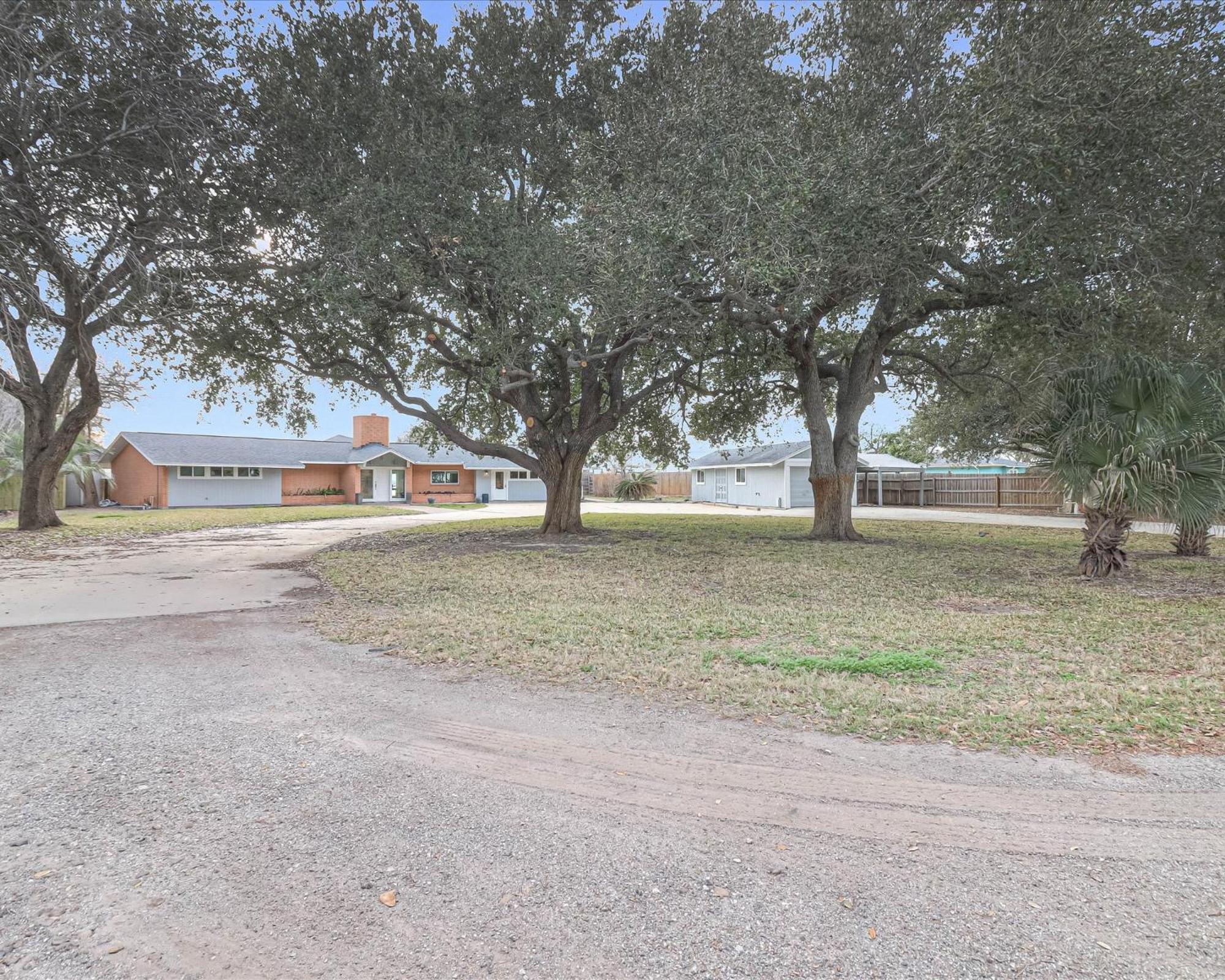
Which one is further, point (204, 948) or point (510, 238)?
point (510, 238)

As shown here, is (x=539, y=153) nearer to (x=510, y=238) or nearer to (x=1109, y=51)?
(x=510, y=238)

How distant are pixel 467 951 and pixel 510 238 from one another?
9.87m

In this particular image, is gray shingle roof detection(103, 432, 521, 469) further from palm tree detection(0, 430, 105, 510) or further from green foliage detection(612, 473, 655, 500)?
green foliage detection(612, 473, 655, 500)

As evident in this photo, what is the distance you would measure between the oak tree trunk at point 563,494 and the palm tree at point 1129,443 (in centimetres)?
915

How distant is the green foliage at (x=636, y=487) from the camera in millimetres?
37250

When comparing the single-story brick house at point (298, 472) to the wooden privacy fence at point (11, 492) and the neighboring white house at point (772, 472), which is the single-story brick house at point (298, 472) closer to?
the wooden privacy fence at point (11, 492)

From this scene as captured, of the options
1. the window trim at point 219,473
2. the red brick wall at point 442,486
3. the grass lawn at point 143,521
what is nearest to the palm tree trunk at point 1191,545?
the grass lawn at point 143,521

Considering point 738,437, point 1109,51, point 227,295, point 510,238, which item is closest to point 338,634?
point 510,238

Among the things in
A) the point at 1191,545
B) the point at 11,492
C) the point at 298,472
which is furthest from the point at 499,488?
the point at 1191,545

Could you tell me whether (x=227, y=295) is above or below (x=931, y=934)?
above

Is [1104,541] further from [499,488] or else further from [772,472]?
[499,488]

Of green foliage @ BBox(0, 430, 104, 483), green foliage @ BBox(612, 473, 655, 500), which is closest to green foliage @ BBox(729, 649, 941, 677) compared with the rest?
green foliage @ BBox(0, 430, 104, 483)

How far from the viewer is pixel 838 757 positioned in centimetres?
321

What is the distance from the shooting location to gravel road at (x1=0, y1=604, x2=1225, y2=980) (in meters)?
1.89
